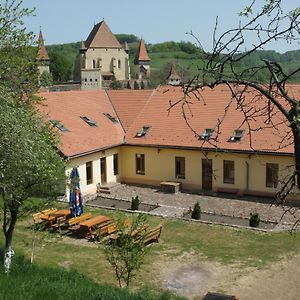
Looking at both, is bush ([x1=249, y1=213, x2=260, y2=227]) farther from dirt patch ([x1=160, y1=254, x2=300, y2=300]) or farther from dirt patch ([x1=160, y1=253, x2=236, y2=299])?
dirt patch ([x1=160, y1=253, x2=236, y2=299])

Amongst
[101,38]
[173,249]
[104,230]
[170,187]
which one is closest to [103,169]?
[170,187]

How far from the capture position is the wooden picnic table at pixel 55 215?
64.3ft

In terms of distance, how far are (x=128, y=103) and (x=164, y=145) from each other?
544cm

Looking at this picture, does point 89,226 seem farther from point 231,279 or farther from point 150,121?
point 150,121

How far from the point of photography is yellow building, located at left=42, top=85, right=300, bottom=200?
80.1 feet

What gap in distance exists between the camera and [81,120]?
27.8 metres

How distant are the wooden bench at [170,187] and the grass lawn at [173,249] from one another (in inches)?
221

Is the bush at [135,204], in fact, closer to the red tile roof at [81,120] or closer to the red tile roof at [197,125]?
the red tile roof at [81,120]

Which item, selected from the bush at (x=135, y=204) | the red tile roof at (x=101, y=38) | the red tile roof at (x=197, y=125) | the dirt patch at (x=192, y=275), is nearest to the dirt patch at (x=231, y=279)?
the dirt patch at (x=192, y=275)

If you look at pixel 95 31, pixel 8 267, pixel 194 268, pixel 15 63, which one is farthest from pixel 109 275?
pixel 95 31

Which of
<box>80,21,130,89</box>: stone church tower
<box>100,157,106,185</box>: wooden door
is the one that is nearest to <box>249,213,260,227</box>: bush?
<box>100,157,106,185</box>: wooden door

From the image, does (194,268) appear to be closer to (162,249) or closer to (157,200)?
(162,249)

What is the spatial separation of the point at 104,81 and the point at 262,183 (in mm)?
68817

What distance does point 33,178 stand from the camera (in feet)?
37.9
